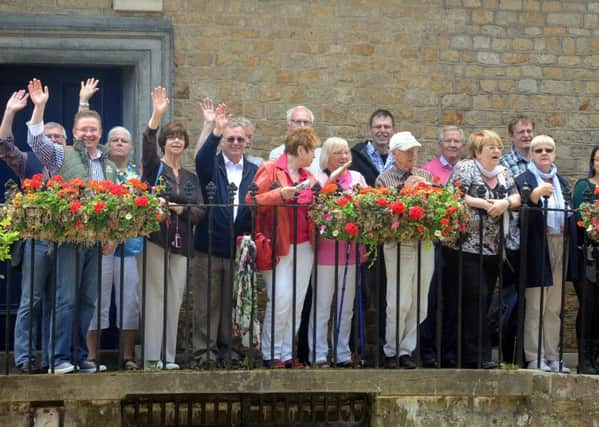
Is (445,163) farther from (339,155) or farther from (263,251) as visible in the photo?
(263,251)

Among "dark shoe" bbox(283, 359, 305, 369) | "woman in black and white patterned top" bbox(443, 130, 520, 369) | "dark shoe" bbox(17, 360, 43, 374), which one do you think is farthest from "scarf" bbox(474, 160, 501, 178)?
"dark shoe" bbox(17, 360, 43, 374)

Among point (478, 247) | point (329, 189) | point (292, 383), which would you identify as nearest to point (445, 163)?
point (478, 247)

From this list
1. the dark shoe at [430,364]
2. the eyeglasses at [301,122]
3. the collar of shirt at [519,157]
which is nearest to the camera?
the dark shoe at [430,364]

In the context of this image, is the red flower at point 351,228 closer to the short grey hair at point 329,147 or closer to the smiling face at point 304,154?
the smiling face at point 304,154

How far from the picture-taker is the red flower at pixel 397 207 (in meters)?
9.36

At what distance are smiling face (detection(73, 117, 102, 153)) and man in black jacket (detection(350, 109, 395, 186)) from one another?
6.55 feet

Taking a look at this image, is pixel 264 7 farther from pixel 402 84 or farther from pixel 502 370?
pixel 502 370

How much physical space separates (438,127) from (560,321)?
2.60 m

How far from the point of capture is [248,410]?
9.68 metres

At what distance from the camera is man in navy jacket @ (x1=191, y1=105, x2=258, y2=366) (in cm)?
981

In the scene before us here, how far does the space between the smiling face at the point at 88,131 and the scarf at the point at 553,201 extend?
3.08 m

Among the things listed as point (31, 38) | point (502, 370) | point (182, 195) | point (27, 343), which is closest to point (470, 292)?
point (502, 370)

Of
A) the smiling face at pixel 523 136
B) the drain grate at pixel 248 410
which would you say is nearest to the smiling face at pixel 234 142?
the drain grate at pixel 248 410

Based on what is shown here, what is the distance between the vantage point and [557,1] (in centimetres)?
1228
